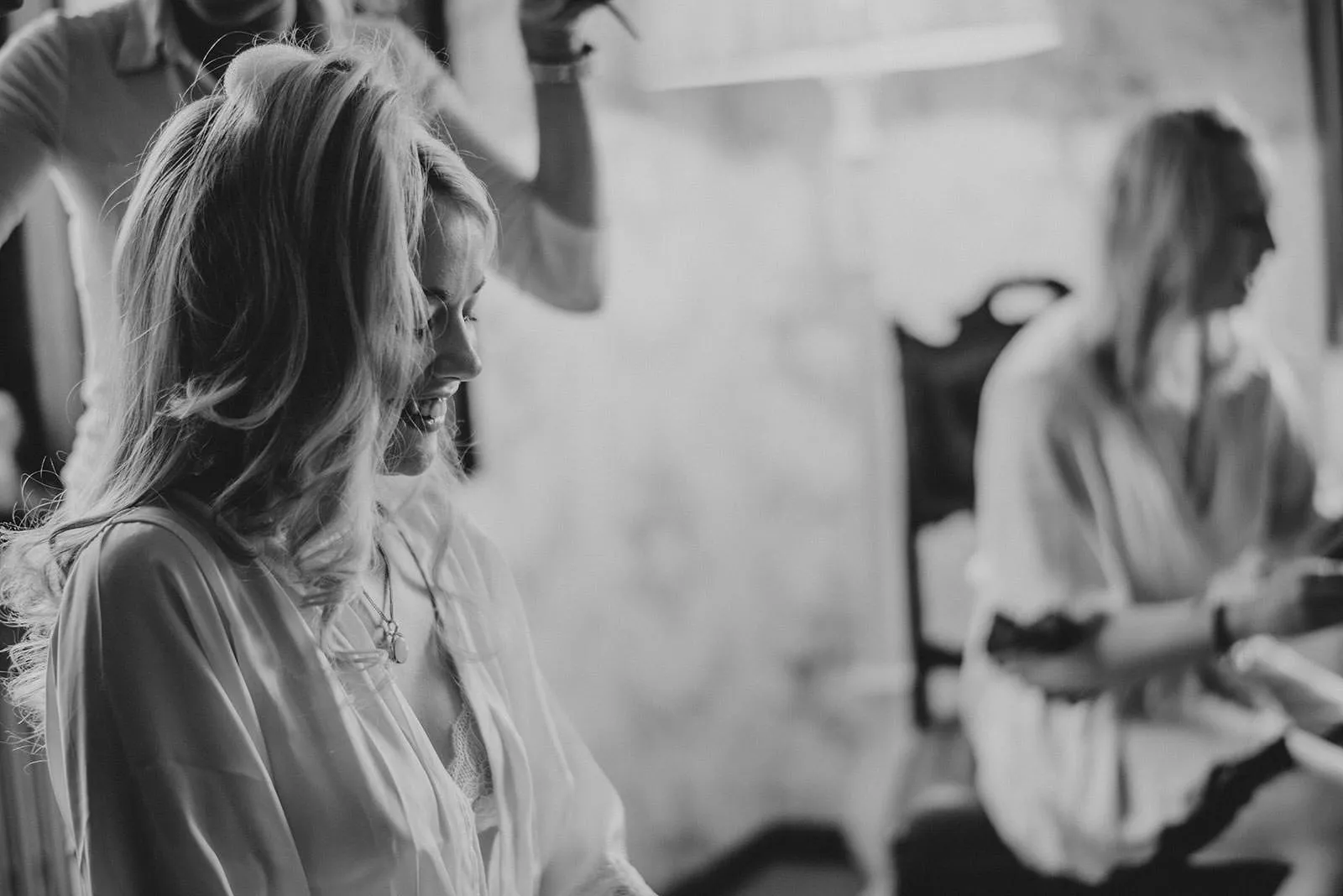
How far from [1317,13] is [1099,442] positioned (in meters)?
0.55

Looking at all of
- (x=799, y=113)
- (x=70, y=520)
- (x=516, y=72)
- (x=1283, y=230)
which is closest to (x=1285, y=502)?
(x=1283, y=230)

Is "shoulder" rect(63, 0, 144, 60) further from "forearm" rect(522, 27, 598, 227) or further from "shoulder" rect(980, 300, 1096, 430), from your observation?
"shoulder" rect(980, 300, 1096, 430)

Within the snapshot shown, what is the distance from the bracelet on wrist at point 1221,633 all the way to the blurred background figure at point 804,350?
0.31 ft

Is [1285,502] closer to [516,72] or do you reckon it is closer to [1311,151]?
[1311,151]

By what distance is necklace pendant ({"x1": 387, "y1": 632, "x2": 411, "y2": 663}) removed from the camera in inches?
33.9

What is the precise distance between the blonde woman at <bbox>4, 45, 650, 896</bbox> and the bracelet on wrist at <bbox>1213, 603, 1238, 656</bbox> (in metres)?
0.99

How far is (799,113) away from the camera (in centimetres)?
196

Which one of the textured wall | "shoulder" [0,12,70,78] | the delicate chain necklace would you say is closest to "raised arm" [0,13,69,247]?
"shoulder" [0,12,70,78]

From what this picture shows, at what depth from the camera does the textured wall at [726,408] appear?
1.74 metres

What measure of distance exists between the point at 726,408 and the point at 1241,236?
840mm

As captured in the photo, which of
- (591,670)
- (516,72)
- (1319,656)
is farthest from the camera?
(591,670)

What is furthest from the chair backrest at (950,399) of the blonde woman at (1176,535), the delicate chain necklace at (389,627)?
the delicate chain necklace at (389,627)

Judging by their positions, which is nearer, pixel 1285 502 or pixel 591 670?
pixel 1285 502

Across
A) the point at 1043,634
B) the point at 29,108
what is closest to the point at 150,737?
the point at 29,108
